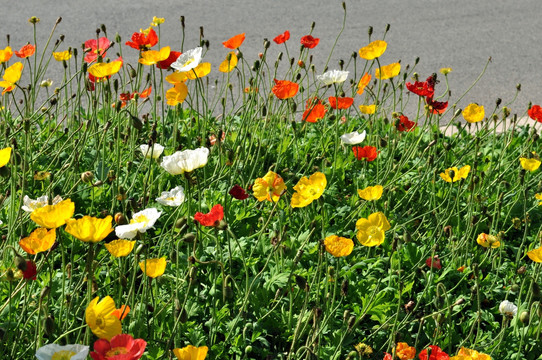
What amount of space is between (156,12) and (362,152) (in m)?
4.27

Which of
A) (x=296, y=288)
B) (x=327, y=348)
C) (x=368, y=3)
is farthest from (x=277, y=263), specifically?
(x=368, y=3)

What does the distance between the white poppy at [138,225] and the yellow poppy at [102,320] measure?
0.75ft

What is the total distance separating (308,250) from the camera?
2.34 metres

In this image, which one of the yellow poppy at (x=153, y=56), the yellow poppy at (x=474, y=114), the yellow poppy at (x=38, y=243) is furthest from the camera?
the yellow poppy at (x=474, y=114)

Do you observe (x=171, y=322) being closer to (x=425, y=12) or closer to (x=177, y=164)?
(x=177, y=164)

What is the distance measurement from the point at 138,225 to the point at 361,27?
484 centimetres

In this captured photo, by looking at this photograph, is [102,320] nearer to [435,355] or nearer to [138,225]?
[138,225]

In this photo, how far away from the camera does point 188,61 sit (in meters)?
2.54

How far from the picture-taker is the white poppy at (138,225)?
1685 mm

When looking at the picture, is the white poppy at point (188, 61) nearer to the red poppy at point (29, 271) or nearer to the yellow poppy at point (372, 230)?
the yellow poppy at point (372, 230)

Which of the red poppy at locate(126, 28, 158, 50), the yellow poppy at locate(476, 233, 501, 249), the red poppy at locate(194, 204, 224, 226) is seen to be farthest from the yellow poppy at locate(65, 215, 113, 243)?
the red poppy at locate(126, 28, 158, 50)

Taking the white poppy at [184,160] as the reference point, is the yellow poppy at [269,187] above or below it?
below

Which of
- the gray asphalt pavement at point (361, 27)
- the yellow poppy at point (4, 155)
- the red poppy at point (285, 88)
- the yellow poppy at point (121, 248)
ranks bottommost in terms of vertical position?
the gray asphalt pavement at point (361, 27)

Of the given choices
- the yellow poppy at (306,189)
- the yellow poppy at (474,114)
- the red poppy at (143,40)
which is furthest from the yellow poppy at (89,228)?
the yellow poppy at (474,114)
